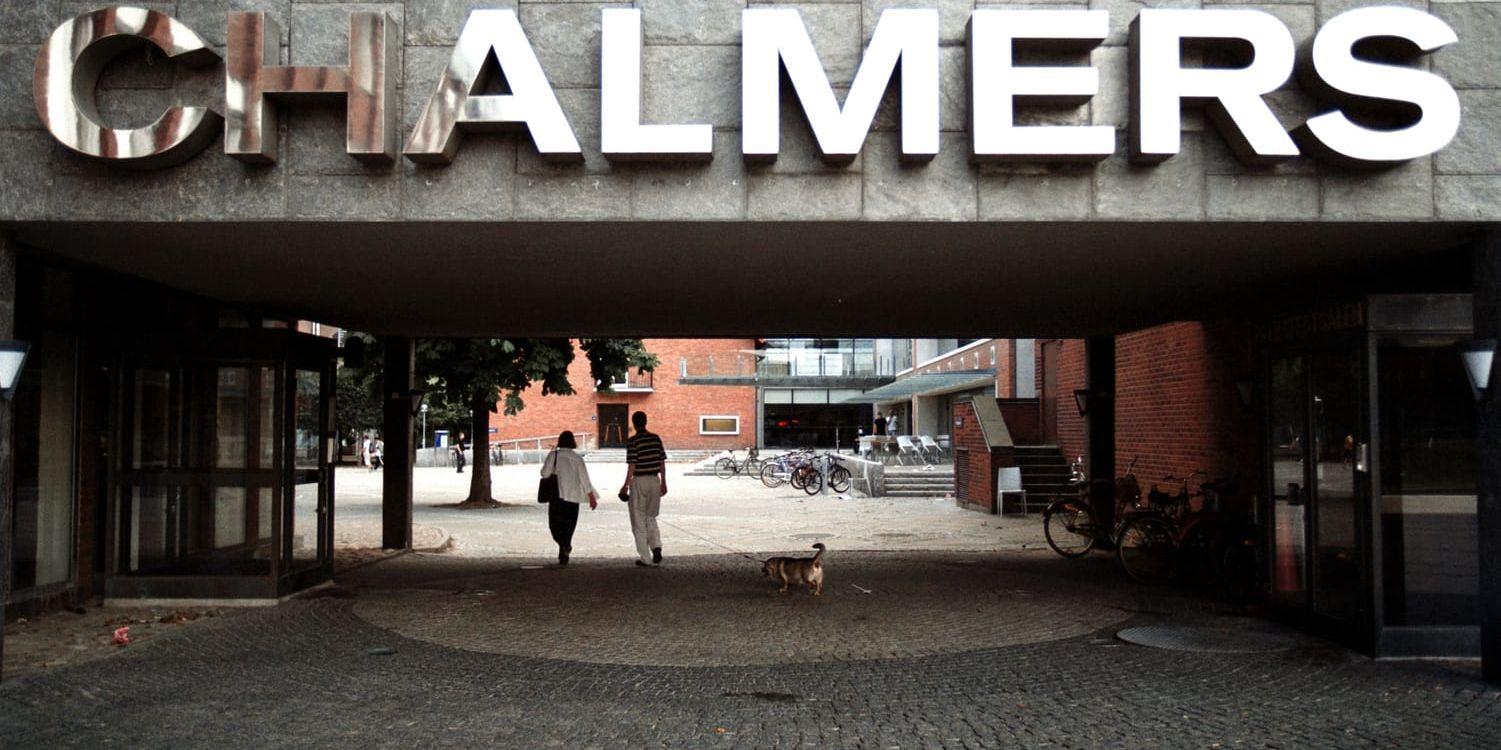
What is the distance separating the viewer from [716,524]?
61.8 ft

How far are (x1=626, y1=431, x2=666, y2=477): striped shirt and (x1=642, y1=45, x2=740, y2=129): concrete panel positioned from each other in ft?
17.9

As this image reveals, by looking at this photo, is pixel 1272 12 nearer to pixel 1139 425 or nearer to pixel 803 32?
pixel 803 32

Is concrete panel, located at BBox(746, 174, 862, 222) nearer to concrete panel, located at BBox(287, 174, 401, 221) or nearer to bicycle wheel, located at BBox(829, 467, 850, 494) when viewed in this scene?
concrete panel, located at BBox(287, 174, 401, 221)

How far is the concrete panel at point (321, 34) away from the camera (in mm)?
7059

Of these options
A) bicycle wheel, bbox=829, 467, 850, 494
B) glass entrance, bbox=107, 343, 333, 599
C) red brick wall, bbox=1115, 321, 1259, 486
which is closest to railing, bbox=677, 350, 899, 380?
bicycle wheel, bbox=829, 467, 850, 494

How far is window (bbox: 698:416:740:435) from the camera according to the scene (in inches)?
2245

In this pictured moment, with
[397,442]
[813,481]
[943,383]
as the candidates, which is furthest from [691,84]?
[943,383]

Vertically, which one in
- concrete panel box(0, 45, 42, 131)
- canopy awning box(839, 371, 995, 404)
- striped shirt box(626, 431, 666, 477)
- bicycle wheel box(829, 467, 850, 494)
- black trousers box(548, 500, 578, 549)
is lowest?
bicycle wheel box(829, 467, 850, 494)

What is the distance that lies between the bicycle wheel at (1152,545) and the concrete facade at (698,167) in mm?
5108

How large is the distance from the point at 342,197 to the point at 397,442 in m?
8.30

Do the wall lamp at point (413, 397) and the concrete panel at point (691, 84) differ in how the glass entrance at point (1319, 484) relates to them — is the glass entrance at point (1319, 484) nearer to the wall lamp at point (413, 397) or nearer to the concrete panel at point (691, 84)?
the concrete panel at point (691, 84)

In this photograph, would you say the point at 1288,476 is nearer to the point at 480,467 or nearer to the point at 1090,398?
the point at 1090,398

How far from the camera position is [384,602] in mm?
10133

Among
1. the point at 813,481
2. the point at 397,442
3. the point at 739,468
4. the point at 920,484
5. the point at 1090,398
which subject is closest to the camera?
the point at 397,442
